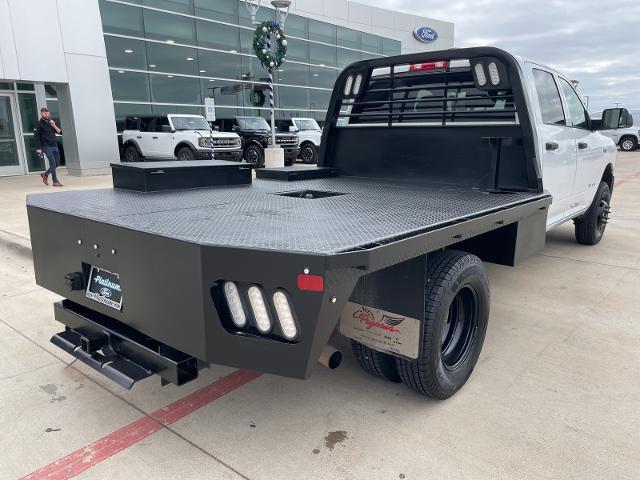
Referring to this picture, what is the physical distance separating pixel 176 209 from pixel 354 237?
116 cm

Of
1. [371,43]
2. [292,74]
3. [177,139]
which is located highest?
[371,43]

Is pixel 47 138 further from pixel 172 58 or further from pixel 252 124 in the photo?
pixel 172 58

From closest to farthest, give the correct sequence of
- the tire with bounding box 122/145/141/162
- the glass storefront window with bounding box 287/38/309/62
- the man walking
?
the man walking → the tire with bounding box 122/145/141/162 → the glass storefront window with bounding box 287/38/309/62

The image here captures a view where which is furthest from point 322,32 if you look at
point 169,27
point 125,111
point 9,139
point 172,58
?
point 9,139

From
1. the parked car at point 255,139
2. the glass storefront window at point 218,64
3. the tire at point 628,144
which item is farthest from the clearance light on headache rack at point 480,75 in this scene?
the tire at point 628,144

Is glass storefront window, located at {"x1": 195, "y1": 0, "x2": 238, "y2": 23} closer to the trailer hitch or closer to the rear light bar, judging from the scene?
the trailer hitch

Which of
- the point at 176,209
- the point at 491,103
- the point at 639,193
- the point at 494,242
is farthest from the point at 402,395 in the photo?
the point at 639,193

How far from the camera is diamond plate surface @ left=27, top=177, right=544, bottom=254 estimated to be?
201cm

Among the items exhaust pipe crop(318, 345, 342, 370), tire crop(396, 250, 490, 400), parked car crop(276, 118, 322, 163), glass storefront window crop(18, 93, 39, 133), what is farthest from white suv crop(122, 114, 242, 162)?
exhaust pipe crop(318, 345, 342, 370)

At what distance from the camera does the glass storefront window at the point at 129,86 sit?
17422 millimetres

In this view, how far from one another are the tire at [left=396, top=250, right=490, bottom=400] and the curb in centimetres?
503

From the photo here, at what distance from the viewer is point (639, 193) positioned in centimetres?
1120

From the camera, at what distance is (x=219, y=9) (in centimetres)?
2089

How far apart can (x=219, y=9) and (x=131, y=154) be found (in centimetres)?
816
